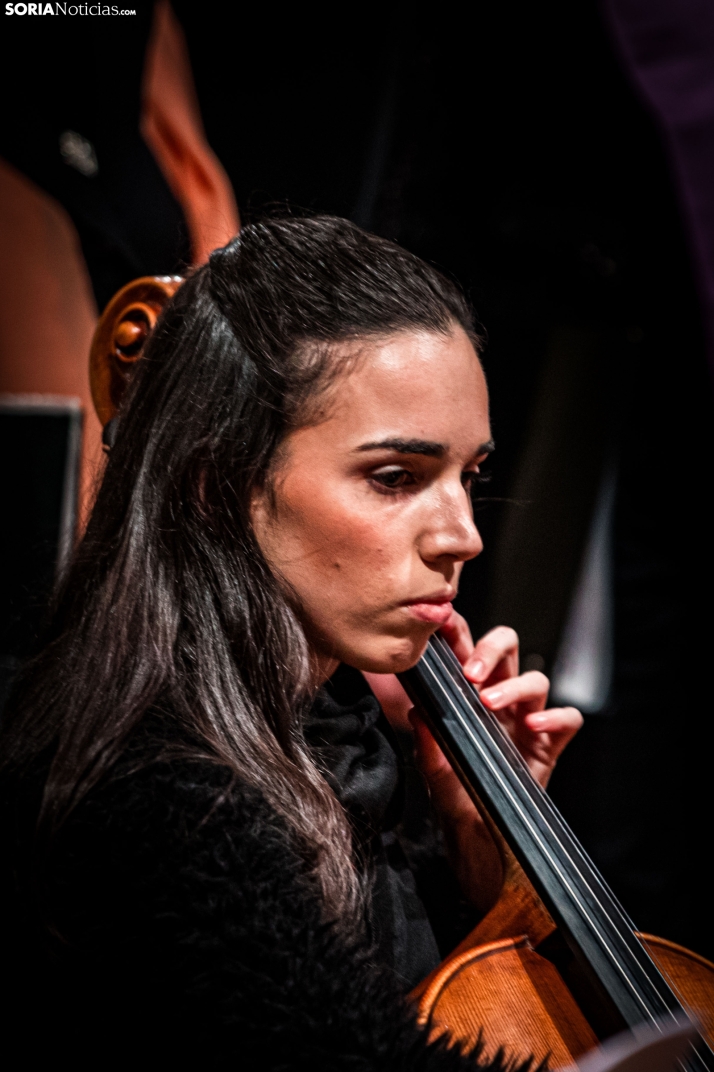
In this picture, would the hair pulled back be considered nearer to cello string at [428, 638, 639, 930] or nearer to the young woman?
the young woman

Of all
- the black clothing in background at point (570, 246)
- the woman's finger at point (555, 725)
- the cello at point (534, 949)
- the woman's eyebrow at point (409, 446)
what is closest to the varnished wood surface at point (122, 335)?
the cello at point (534, 949)

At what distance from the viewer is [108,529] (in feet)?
2.80

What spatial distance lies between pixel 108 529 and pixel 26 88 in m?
0.82

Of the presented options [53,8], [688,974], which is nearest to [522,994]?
[688,974]

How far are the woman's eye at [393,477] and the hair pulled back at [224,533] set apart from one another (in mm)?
79

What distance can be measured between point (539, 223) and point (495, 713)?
0.71m

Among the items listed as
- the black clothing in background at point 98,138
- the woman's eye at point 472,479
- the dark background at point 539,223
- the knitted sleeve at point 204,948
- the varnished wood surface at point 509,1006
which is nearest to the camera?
the knitted sleeve at point 204,948

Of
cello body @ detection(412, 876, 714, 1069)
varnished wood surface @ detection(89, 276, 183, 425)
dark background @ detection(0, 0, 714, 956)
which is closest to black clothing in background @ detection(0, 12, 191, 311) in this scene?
dark background @ detection(0, 0, 714, 956)

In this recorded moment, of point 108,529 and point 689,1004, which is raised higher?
point 108,529

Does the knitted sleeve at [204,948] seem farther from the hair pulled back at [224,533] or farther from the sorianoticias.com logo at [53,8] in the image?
the sorianoticias.com logo at [53,8]

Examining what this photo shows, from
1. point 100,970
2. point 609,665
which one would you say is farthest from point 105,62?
point 100,970

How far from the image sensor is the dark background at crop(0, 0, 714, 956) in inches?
43.0

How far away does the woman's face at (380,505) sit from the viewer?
76cm

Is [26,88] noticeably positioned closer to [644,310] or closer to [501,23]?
[501,23]
